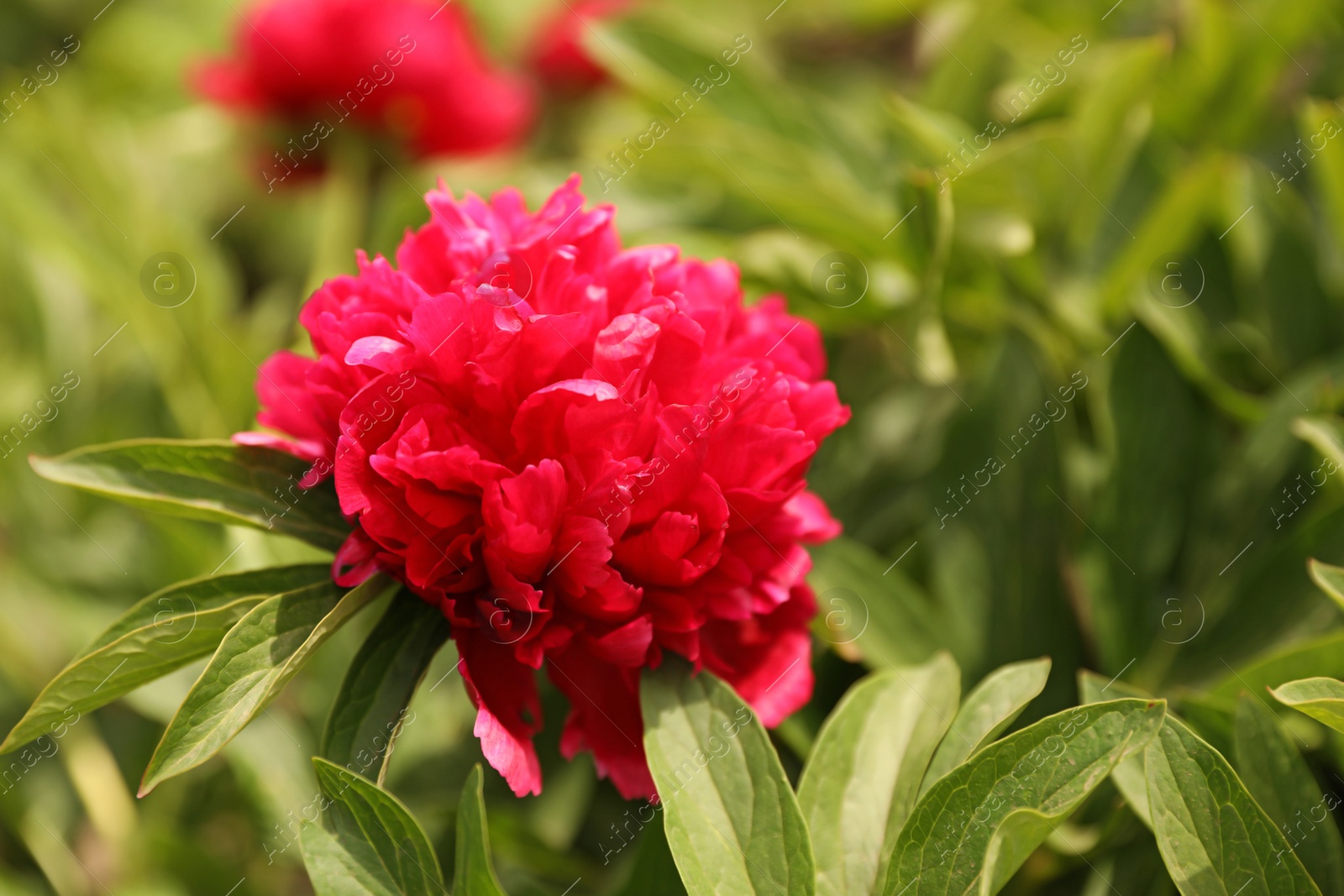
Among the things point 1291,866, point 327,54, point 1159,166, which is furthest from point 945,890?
point 327,54

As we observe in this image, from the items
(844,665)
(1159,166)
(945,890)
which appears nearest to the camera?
(945,890)

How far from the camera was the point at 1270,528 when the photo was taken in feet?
3.24

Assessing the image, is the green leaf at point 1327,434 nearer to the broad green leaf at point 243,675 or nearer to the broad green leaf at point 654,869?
the broad green leaf at point 654,869

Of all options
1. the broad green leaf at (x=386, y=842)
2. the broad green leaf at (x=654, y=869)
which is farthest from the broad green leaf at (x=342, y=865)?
the broad green leaf at (x=654, y=869)

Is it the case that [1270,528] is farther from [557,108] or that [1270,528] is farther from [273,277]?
[273,277]

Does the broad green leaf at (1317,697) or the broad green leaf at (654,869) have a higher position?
the broad green leaf at (654,869)

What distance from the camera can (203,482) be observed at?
713 mm

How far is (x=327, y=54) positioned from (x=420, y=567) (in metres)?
1.12

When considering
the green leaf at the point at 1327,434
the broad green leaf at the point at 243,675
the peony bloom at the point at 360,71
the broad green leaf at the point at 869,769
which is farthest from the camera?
the peony bloom at the point at 360,71

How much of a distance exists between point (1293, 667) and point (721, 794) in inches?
18.7

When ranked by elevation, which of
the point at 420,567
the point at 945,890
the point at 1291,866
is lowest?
the point at 1291,866

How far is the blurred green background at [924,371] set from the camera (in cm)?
98

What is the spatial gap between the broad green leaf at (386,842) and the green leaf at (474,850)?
17 millimetres

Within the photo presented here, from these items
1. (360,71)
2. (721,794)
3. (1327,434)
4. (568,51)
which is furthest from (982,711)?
(568,51)
